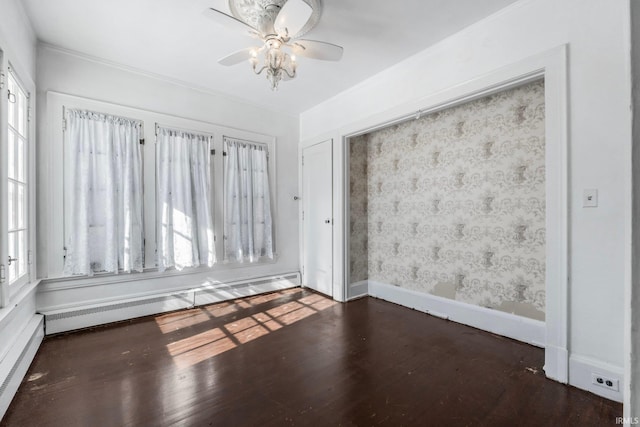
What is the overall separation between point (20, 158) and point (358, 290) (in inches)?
149

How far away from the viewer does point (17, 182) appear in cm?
246

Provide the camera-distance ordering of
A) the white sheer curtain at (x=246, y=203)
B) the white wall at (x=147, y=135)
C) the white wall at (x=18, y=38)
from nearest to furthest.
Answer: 1. the white wall at (x=18, y=38)
2. the white wall at (x=147, y=135)
3. the white sheer curtain at (x=246, y=203)

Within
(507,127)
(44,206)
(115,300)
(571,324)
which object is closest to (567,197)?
(571,324)

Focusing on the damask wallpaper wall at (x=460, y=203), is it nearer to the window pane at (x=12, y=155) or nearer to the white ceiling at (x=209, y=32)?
the white ceiling at (x=209, y=32)

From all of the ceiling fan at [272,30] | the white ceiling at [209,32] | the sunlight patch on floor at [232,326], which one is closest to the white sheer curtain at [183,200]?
the sunlight patch on floor at [232,326]

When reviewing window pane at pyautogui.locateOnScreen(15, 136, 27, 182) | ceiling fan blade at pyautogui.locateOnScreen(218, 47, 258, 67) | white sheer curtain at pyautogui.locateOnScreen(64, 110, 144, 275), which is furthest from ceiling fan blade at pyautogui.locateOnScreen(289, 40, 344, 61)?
window pane at pyautogui.locateOnScreen(15, 136, 27, 182)

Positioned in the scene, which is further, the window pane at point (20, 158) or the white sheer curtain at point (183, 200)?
the white sheer curtain at point (183, 200)

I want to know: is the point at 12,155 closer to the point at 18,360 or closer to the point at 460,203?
the point at 18,360

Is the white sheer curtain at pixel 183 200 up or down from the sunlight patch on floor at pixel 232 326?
up

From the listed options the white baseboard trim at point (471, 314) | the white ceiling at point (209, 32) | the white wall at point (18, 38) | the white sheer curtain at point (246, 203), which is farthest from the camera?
the white sheer curtain at point (246, 203)

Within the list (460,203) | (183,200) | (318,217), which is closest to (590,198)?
(460,203)

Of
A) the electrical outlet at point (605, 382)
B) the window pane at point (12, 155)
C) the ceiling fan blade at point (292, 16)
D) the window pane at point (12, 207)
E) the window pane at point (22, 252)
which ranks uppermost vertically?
the ceiling fan blade at point (292, 16)

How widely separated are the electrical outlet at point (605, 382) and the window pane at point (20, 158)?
14.9 feet

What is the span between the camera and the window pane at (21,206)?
2.49m
